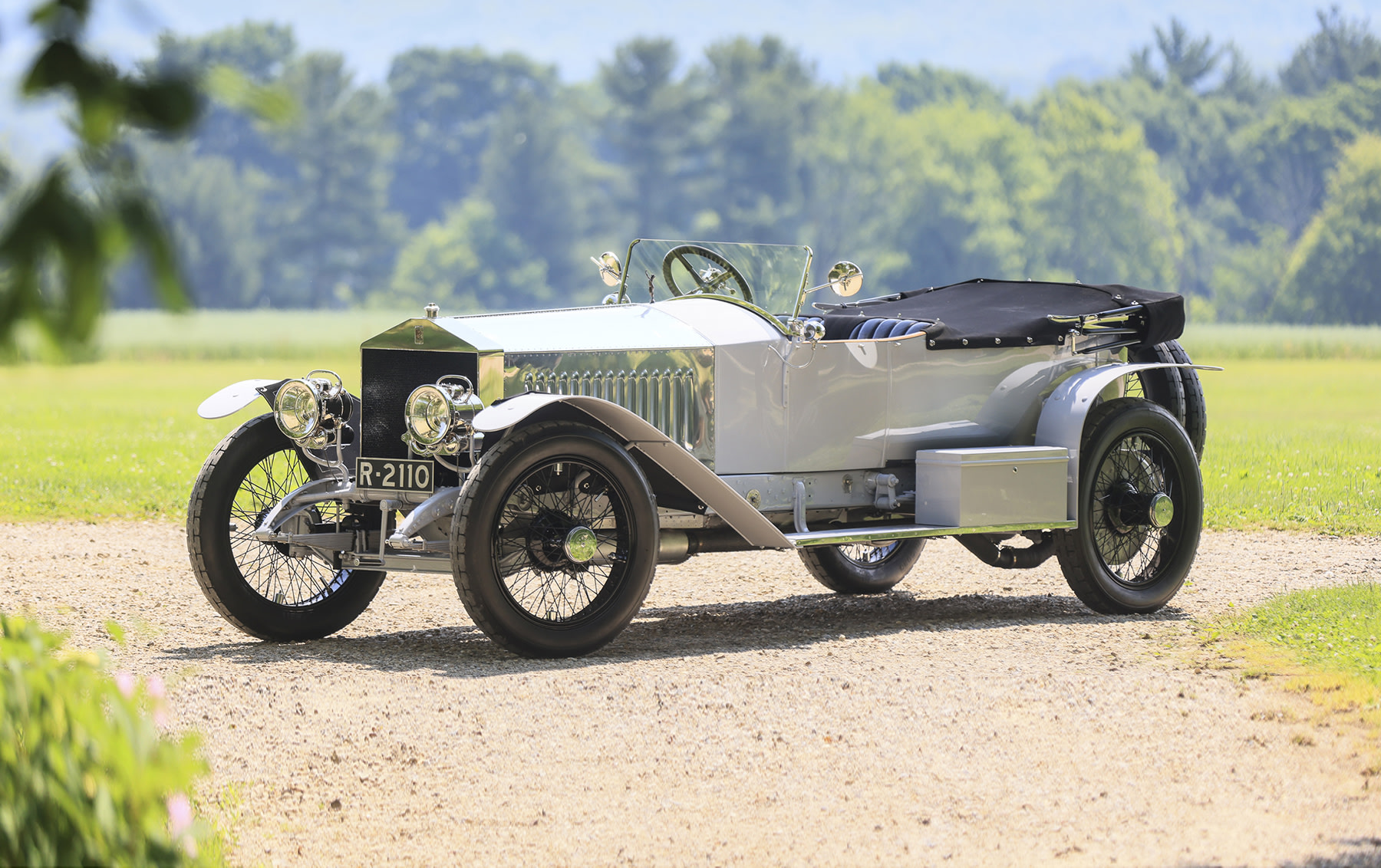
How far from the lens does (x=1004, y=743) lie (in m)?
5.48

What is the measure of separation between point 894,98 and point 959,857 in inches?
4309

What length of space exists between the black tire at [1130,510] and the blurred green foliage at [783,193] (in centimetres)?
7384

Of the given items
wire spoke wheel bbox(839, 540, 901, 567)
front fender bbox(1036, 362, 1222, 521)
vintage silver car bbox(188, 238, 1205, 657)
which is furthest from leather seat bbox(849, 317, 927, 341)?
wire spoke wheel bbox(839, 540, 901, 567)

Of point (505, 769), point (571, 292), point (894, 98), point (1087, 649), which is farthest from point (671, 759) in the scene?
point (894, 98)

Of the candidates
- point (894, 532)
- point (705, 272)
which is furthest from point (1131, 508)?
point (705, 272)

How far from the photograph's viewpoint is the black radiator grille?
24.1ft

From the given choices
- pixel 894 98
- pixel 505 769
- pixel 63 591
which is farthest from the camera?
pixel 894 98

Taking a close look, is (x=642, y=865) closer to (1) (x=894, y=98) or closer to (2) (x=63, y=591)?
(2) (x=63, y=591)

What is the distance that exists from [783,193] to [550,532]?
80.6 meters

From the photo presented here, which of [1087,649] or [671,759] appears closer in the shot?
[671,759]

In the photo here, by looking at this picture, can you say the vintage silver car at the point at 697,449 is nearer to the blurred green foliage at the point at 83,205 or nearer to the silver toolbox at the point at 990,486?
the silver toolbox at the point at 990,486

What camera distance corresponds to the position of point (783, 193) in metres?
86.3

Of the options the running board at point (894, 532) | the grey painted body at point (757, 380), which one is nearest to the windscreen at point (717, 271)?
the grey painted body at point (757, 380)

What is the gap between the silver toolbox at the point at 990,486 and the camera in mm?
7996
